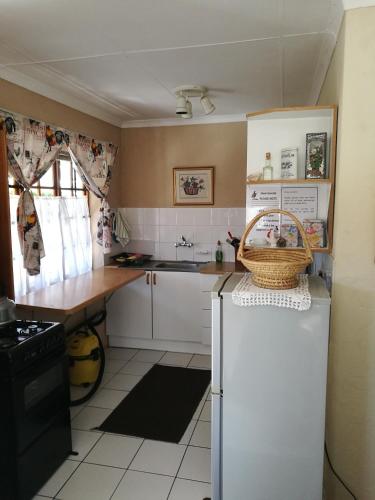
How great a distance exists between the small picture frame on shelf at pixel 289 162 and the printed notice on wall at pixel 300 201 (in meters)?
0.08

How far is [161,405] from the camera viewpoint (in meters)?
2.94

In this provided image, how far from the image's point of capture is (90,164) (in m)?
3.52

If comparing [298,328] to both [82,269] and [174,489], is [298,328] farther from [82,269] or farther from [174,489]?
[82,269]

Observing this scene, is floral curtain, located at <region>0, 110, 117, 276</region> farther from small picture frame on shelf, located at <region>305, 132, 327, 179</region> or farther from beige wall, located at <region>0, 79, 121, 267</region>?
small picture frame on shelf, located at <region>305, 132, 327, 179</region>

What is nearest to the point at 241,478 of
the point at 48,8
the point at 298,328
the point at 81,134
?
the point at 298,328

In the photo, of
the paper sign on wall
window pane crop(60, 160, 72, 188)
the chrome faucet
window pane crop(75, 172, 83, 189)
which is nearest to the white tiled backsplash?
the chrome faucet

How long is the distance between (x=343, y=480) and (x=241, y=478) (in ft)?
1.75

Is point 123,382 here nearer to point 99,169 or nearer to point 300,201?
point 99,169

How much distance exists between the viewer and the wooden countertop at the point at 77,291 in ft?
8.42

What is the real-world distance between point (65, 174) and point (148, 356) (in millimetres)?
1920

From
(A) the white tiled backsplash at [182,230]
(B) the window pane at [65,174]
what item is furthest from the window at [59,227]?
(A) the white tiled backsplash at [182,230]

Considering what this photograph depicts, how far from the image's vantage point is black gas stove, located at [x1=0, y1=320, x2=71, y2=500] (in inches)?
75.0

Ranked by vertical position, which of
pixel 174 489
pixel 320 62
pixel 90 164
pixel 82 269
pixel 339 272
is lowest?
pixel 174 489

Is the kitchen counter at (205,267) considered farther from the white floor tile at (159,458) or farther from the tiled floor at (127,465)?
the white floor tile at (159,458)
